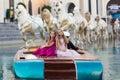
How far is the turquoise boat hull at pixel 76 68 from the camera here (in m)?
8.17

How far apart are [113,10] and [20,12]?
3792 centimetres

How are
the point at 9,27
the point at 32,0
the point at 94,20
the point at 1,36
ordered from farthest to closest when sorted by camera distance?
the point at 32,0 < the point at 9,27 < the point at 1,36 < the point at 94,20

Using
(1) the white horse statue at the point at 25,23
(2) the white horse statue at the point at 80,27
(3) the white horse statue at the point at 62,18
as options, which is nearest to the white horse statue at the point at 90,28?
(2) the white horse statue at the point at 80,27

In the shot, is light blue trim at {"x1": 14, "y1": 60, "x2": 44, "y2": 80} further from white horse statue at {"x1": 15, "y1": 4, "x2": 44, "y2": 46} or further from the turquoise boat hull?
white horse statue at {"x1": 15, "y1": 4, "x2": 44, "y2": 46}

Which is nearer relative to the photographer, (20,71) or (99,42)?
(20,71)

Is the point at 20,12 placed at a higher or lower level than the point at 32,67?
higher

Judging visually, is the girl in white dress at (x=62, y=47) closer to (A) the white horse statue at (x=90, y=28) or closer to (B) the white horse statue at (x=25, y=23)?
(B) the white horse statue at (x=25, y=23)

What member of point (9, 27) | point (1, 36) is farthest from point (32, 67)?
point (9, 27)

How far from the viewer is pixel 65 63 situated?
8297mm

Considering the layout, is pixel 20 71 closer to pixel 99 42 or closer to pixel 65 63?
pixel 65 63

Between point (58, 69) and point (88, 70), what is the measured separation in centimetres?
58

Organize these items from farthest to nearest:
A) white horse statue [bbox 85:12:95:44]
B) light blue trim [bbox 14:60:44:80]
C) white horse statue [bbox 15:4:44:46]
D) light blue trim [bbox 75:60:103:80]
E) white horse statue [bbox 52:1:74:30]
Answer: white horse statue [bbox 85:12:95:44] < white horse statue [bbox 52:1:74:30] < white horse statue [bbox 15:4:44:46] < light blue trim [bbox 14:60:44:80] < light blue trim [bbox 75:60:103:80]

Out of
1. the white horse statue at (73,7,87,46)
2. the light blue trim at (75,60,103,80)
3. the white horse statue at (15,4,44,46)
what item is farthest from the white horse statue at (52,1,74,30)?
the light blue trim at (75,60,103,80)

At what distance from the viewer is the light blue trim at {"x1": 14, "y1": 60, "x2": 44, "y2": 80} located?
827 cm
